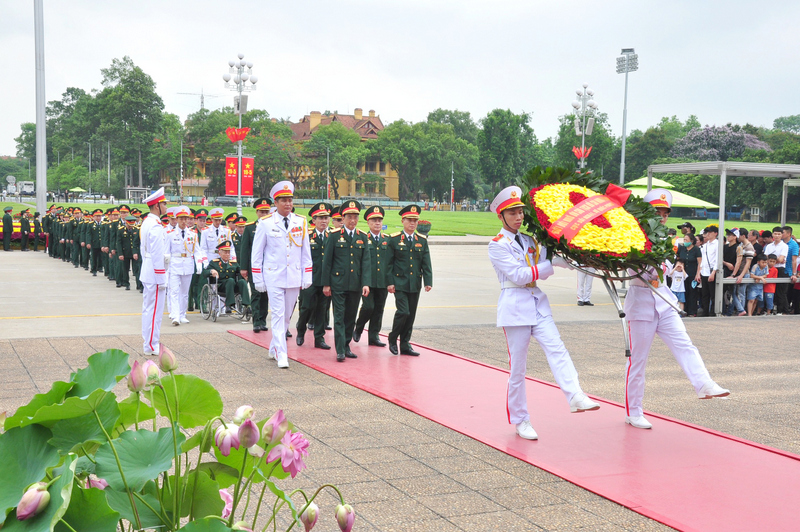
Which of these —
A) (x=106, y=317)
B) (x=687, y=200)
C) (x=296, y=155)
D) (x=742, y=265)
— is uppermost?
(x=296, y=155)

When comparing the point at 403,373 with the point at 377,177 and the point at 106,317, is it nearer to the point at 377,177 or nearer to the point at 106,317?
the point at 106,317

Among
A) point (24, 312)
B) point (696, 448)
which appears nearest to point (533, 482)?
point (696, 448)

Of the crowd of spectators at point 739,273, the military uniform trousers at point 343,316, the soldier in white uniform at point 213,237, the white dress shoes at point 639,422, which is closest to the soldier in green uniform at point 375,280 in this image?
the military uniform trousers at point 343,316

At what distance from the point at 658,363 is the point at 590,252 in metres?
4.62

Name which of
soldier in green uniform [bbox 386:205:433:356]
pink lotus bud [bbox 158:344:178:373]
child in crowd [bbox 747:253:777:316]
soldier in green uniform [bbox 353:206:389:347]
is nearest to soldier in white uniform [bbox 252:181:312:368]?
soldier in green uniform [bbox 353:206:389:347]

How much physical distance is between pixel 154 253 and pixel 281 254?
5.64ft

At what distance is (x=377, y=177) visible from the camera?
9169 cm

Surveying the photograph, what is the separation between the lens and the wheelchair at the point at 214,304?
12733 mm

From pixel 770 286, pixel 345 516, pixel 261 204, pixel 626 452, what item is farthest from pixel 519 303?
pixel 770 286

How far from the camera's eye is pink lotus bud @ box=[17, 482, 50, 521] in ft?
3.84

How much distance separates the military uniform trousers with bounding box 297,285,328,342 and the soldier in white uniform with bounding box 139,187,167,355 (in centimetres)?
195

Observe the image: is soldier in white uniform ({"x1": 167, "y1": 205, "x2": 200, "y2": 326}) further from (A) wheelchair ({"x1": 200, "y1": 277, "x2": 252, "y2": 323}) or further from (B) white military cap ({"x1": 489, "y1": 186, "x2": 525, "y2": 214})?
(B) white military cap ({"x1": 489, "y1": 186, "x2": 525, "y2": 214})

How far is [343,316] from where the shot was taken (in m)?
9.53

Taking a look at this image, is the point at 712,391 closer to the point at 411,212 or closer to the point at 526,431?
the point at 526,431
